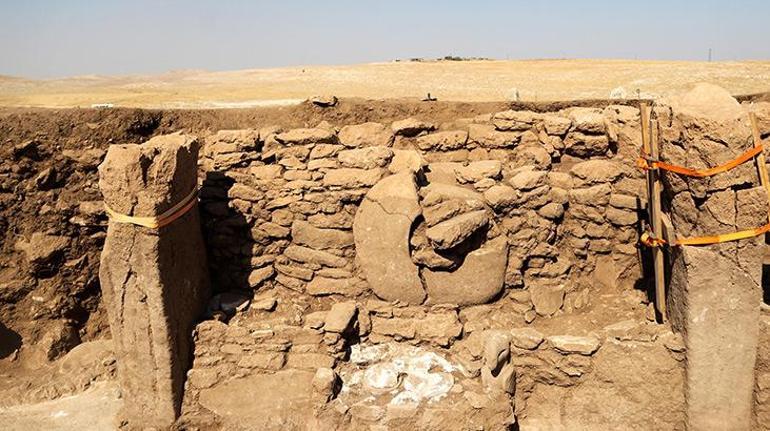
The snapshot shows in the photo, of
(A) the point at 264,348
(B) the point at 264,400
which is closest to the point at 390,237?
(A) the point at 264,348

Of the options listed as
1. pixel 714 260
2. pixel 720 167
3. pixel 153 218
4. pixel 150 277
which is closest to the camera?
pixel 720 167

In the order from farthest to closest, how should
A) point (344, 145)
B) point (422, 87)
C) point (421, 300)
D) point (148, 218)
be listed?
point (422, 87) < point (344, 145) < point (421, 300) < point (148, 218)

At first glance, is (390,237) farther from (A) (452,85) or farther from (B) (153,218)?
(A) (452,85)

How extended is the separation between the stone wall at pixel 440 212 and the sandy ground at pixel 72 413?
1548 millimetres

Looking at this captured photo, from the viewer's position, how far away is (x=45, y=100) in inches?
603

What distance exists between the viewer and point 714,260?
4418 mm

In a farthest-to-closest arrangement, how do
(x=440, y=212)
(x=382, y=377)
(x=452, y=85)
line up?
1. (x=452, y=85)
2. (x=440, y=212)
3. (x=382, y=377)

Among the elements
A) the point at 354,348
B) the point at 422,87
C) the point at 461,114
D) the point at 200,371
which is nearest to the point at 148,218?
the point at 200,371

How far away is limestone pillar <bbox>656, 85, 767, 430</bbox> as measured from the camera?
170 inches

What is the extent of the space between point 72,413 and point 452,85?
733 inches

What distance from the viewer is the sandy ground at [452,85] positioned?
16234 millimetres

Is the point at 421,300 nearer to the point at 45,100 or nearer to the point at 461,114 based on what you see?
the point at 461,114

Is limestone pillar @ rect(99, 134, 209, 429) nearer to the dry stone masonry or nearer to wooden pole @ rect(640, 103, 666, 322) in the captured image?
the dry stone masonry

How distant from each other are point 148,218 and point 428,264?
2.46 m
